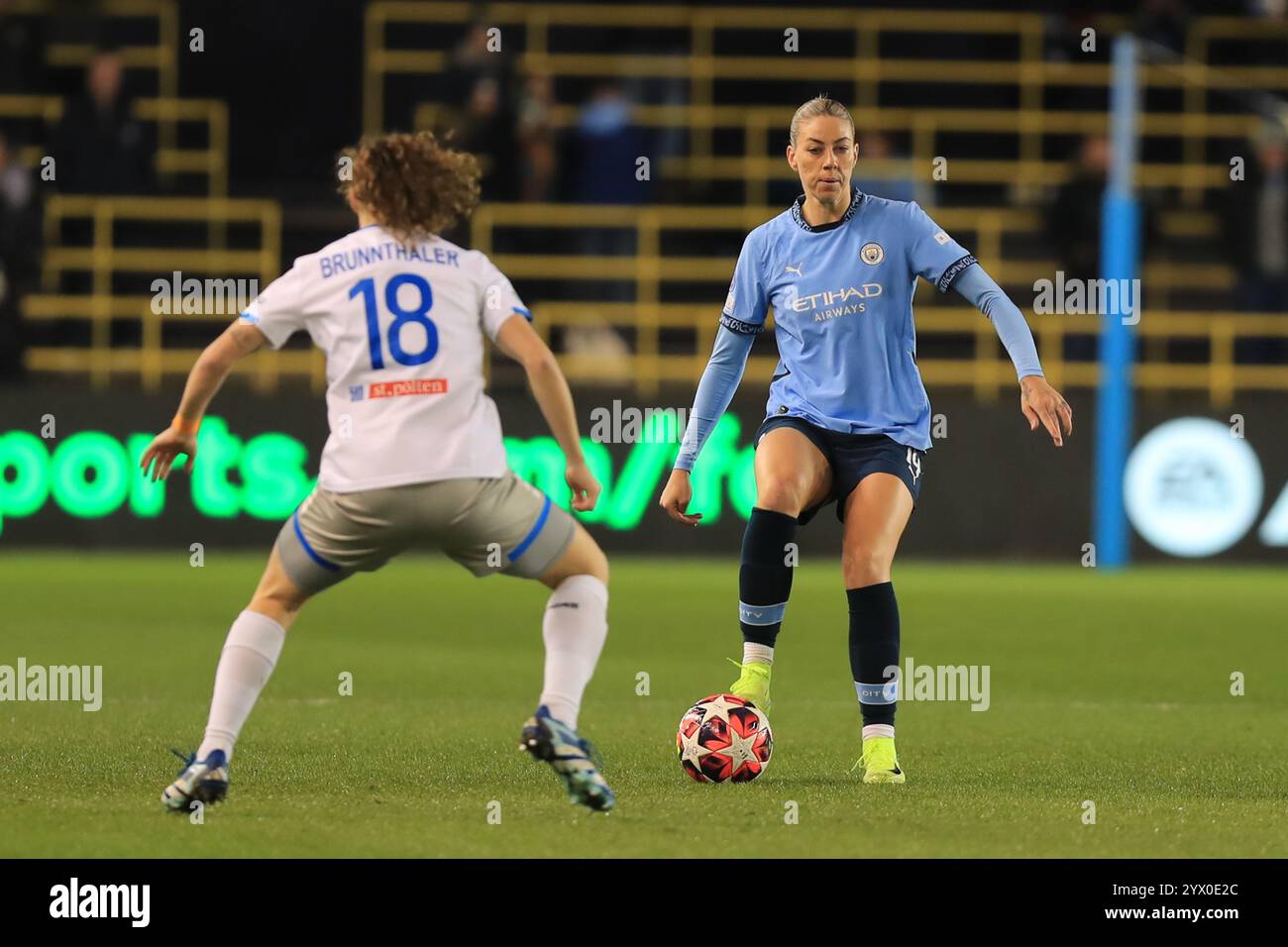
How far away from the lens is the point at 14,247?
19.4 m

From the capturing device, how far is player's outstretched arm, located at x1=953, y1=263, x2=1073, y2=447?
22.9ft

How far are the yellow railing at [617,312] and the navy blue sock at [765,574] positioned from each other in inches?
467

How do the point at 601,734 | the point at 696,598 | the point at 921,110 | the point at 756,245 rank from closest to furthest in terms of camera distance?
1. the point at 756,245
2. the point at 601,734
3. the point at 696,598
4. the point at 921,110

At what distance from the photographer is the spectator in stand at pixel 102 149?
19.7m

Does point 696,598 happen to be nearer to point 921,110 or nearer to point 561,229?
point 561,229

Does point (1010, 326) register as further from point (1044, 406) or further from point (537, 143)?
point (537, 143)

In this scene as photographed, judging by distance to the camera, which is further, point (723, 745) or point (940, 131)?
point (940, 131)

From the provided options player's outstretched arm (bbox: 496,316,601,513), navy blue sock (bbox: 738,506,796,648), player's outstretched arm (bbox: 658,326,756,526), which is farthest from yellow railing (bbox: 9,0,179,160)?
player's outstretched arm (bbox: 496,316,601,513)

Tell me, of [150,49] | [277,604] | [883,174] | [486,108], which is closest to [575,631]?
[277,604]

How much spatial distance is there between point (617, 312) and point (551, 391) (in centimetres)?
1455

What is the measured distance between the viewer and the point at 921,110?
2333cm

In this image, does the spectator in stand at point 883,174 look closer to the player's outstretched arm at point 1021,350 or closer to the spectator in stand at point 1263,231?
the spectator in stand at point 1263,231
